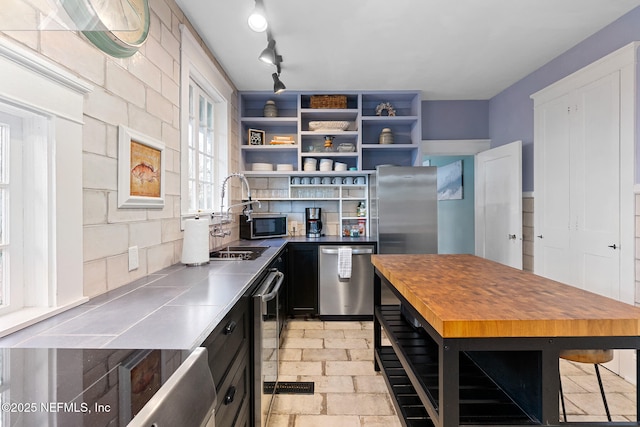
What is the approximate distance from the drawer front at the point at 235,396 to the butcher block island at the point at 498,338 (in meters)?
0.77

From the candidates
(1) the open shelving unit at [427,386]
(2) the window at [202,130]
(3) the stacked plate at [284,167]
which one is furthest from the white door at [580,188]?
(2) the window at [202,130]

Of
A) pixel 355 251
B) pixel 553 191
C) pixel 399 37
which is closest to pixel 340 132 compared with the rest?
pixel 399 37

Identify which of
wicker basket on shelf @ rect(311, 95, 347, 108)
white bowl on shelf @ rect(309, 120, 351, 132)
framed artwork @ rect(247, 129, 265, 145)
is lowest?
framed artwork @ rect(247, 129, 265, 145)

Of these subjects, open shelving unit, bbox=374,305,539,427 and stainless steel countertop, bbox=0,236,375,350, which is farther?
open shelving unit, bbox=374,305,539,427

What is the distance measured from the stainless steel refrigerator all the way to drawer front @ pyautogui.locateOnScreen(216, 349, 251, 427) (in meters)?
2.23

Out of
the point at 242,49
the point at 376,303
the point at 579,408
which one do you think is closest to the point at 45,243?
the point at 376,303

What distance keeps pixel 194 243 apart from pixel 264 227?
5.41ft

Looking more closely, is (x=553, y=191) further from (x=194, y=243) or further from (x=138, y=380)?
(x=138, y=380)

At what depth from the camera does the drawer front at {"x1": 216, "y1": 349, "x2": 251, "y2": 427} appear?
46.5 inches

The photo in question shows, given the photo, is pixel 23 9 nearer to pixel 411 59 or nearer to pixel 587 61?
pixel 411 59

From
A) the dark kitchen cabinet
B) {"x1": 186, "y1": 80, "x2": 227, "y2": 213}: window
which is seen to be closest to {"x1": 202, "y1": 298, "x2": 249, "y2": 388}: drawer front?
the dark kitchen cabinet

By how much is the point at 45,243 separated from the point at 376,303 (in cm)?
203

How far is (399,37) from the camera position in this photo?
2633mm

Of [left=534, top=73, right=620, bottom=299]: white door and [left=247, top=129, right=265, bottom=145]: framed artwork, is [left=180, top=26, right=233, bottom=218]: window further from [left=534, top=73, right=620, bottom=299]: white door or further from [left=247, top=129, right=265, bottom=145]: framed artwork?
[left=534, top=73, right=620, bottom=299]: white door
